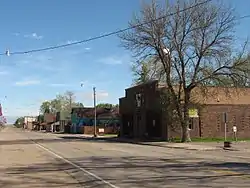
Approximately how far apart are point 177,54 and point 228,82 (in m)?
5.54

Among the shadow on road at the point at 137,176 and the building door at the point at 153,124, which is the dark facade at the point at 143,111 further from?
the shadow on road at the point at 137,176

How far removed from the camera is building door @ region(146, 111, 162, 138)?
5499 centimetres

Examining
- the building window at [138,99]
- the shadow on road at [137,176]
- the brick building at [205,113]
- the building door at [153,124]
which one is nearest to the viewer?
the shadow on road at [137,176]

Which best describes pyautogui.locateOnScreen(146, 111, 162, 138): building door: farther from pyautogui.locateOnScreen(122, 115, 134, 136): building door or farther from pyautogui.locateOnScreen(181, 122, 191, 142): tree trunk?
pyautogui.locateOnScreen(181, 122, 191, 142): tree trunk

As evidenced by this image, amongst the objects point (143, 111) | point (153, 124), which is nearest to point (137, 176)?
point (153, 124)

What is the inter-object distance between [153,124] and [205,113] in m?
7.37

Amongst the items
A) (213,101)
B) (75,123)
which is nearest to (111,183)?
(213,101)

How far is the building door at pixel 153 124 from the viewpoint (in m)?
55.0

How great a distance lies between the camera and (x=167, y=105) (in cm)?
4712

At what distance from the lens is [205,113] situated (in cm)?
5159

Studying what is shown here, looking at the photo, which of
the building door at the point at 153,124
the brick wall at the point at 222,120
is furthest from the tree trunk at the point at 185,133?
the building door at the point at 153,124

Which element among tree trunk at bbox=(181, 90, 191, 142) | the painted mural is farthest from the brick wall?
the painted mural

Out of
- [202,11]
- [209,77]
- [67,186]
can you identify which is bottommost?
[67,186]

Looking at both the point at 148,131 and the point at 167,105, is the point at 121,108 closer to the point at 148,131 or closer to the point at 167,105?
the point at 148,131
